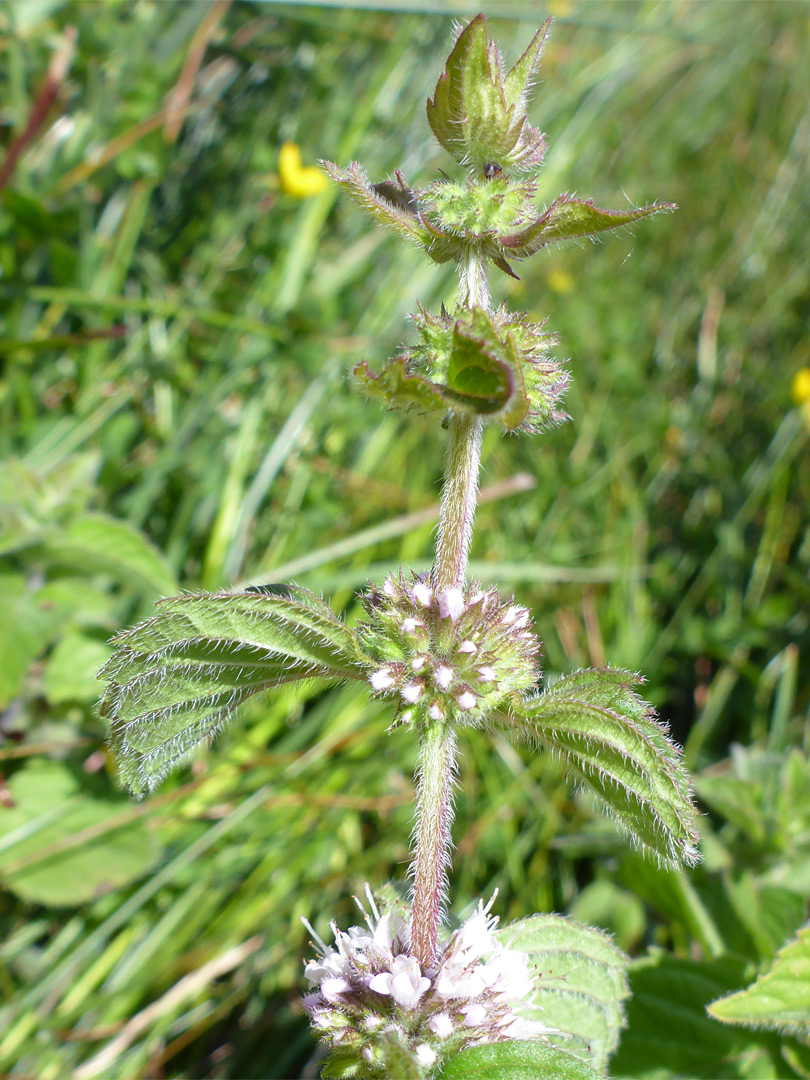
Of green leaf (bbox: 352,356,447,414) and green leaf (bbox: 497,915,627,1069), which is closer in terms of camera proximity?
green leaf (bbox: 352,356,447,414)

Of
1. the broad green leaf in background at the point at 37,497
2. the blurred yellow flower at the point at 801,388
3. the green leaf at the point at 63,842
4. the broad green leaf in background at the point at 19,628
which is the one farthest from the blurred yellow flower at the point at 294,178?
the green leaf at the point at 63,842

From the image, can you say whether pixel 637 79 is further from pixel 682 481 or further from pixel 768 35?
pixel 682 481

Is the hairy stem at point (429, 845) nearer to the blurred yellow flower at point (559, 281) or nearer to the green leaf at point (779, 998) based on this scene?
the green leaf at point (779, 998)

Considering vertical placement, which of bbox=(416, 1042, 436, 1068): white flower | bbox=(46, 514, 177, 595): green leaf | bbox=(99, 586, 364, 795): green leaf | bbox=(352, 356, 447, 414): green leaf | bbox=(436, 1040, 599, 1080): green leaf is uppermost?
bbox=(46, 514, 177, 595): green leaf

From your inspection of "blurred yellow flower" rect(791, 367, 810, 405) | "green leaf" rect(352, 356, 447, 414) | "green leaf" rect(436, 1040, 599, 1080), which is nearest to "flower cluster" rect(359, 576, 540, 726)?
"green leaf" rect(352, 356, 447, 414)

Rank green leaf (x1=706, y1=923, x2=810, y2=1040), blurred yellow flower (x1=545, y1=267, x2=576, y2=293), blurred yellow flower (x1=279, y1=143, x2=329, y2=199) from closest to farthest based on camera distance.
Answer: green leaf (x1=706, y1=923, x2=810, y2=1040) < blurred yellow flower (x1=279, y1=143, x2=329, y2=199) < blurred yellow flower (x1=545, y1=267, x2=576, y2=293)

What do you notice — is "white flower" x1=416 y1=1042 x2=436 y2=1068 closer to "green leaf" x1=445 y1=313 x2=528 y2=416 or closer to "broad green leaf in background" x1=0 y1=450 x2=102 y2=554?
"green leaf" x1=445 y1=313 x2=528 y2=416

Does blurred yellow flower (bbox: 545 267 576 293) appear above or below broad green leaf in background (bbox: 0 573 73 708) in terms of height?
above

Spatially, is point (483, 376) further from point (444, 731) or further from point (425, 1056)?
point (425, 1056)
